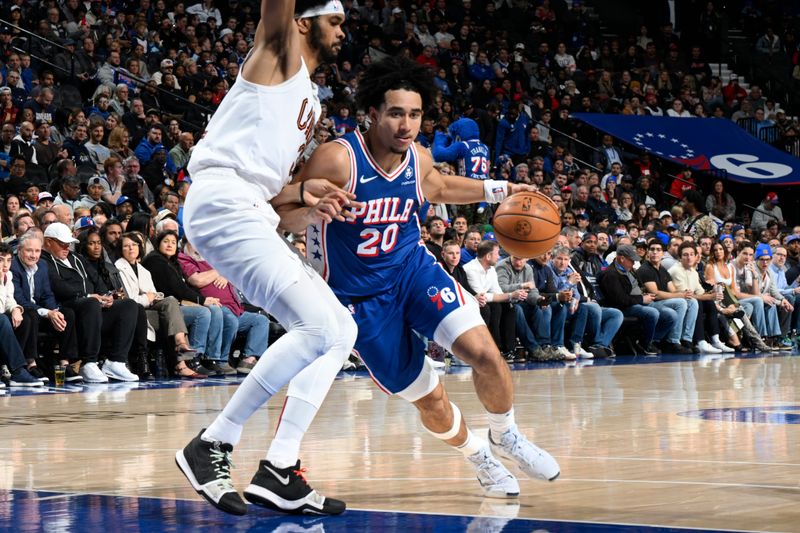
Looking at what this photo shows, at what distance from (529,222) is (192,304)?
653cm

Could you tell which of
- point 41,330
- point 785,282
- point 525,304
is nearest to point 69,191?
point 41,330

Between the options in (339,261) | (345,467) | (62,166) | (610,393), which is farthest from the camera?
(62,166)

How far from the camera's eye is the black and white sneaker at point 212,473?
Result: 165 inches

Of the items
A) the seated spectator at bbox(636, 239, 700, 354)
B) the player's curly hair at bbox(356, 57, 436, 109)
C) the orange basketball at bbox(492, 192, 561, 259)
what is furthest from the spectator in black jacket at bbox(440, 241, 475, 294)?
the player's curly hair at bbox(356, 57, 436, 109)

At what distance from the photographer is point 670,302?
14.9 m

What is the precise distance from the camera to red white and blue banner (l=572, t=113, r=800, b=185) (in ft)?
71.2

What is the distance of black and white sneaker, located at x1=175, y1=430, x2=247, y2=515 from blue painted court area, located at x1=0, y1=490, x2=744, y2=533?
6 cm

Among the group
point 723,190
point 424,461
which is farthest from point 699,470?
point 723,190

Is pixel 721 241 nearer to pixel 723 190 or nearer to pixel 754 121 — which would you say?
pixel 723 190

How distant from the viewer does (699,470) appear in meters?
5.21

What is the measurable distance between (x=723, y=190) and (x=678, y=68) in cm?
416

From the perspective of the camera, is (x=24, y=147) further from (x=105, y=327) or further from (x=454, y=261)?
(x=454, y=261)

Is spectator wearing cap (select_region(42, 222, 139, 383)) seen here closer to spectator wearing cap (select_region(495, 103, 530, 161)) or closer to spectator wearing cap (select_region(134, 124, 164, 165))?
spectator wearing cap (select_region(134, 124, 164, 165))

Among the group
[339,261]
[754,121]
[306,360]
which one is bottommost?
[306,360]
